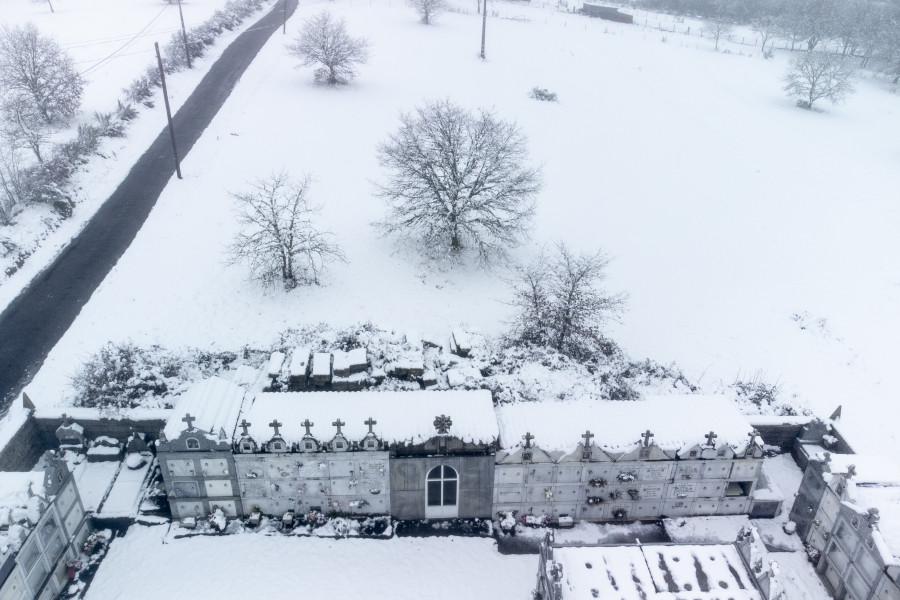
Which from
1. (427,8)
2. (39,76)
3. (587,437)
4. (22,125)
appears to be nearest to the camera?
(587,437)

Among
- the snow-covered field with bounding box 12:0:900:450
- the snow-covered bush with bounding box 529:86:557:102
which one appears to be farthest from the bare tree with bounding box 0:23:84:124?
the snow-covered bush with bounding box 529:86:557:102

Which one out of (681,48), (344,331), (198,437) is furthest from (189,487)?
(681,48)

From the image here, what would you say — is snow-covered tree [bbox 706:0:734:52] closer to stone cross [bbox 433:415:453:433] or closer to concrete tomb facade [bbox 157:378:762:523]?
concrete tomb facade [bbox 157:378:762:523]

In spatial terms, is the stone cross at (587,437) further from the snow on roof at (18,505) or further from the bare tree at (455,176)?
the snow on roof at (18,505)

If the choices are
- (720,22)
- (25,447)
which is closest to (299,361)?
(25,447)

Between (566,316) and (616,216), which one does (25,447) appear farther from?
(616,216)

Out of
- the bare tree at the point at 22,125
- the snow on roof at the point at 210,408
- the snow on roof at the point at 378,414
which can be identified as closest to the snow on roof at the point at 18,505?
the snow on roof at the point at 210,408
